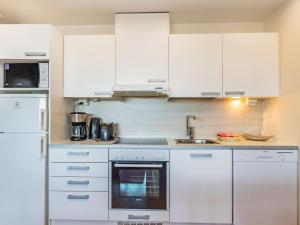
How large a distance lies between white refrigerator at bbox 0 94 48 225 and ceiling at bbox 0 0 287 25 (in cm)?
98

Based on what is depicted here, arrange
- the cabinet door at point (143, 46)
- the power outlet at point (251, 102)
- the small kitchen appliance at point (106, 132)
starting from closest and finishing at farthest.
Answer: the cabinet door at point (143, 46) → the small kitchen appliance at point (106, 132) → the power outlet at point (251, 102)

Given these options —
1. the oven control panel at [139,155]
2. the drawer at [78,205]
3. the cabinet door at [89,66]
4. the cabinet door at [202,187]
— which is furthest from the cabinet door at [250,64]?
the drawer at [78,205]

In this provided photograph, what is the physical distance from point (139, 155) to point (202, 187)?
684 mm

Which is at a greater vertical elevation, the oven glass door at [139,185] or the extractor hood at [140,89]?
the extractor hood at [140,89]

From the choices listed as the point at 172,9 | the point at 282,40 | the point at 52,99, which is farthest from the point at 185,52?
the point at 52,99

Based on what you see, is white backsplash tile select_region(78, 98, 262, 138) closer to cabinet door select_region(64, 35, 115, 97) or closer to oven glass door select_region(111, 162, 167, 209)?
cabinet door select_region(64, 35, 115, 97)

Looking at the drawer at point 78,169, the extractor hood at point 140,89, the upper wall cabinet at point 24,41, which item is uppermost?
the upper wall cabinet at point 24,41

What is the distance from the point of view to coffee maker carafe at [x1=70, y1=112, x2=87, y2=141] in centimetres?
266

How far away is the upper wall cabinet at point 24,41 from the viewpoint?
2361 mm

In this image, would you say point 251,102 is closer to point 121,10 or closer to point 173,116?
point 173,116

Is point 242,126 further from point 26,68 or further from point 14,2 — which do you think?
point 14,2

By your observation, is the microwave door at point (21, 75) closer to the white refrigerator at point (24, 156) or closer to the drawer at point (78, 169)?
the white refrigerator at point (24, 156)

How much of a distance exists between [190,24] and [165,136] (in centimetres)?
143

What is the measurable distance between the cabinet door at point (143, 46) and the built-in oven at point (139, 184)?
2.67 feet
